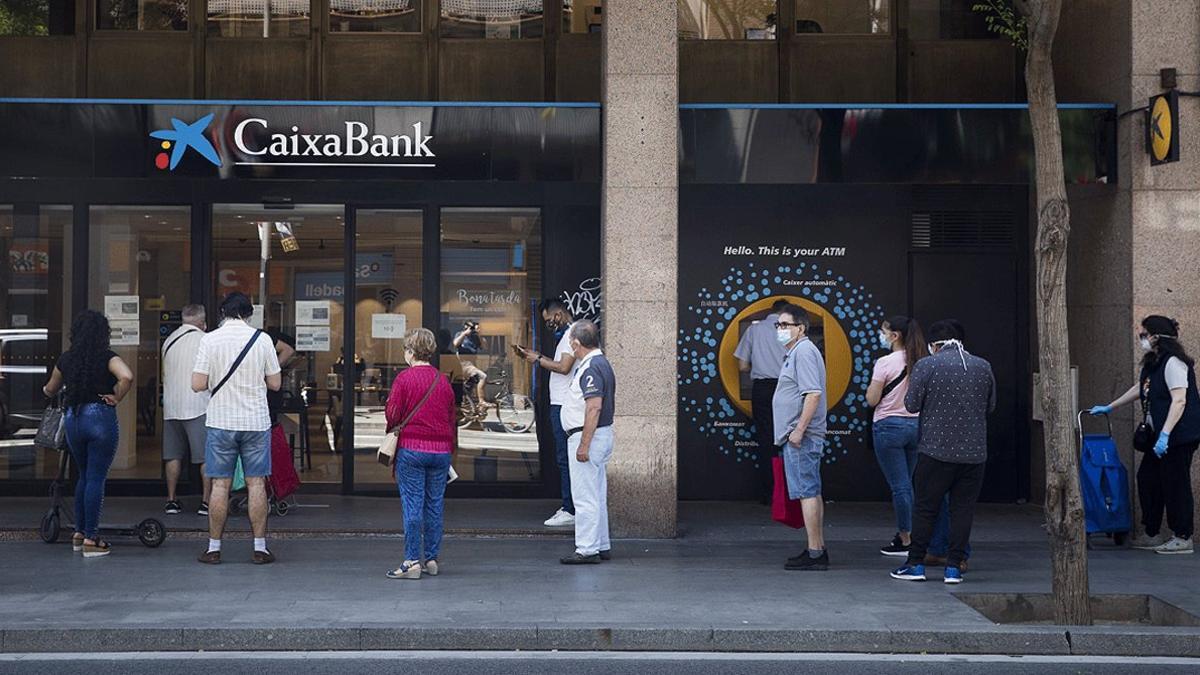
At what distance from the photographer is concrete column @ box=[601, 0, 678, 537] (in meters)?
11.7

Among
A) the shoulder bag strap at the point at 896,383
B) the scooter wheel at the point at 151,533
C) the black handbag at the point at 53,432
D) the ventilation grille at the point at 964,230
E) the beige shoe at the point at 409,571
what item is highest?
the ventilation grille at the point at 964,230

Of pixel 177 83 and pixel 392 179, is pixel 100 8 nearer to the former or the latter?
pixel 177 83

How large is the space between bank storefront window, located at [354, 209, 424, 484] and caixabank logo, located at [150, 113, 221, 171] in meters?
2.11

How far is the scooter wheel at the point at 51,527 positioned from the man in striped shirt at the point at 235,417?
162 centimetres

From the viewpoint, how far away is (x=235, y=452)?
1034 centimetres

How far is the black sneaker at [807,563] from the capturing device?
10328 millimetres

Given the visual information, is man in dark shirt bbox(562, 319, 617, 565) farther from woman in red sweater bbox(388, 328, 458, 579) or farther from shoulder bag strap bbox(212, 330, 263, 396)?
shoulder bag strap bbox(212, 330, 263, 396)

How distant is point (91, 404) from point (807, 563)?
5.55 metres

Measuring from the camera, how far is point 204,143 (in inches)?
480

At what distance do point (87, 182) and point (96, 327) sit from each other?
3.74m

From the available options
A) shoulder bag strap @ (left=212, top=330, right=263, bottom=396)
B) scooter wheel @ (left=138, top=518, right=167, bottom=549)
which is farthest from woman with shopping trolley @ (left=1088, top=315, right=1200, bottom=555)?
scooter wheel @ (left=138, top=518, right=167, bottom=549)

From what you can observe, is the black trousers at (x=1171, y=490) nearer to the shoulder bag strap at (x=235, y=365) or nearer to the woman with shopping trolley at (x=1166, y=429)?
the woman with shopping trolley at (x=1166, y=429)

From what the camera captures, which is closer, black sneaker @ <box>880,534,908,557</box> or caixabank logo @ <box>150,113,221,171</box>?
black sneaker @ <box>880,534,908,557</box>

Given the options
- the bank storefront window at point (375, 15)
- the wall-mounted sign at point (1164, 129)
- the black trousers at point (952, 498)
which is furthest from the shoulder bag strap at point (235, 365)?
the wall-mounted sign at point (1164, 129)
